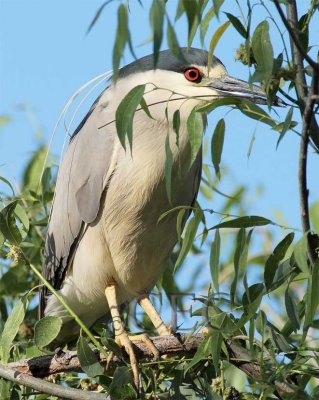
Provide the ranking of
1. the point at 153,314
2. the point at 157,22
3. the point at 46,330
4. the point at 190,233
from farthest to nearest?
the point at 153,314 → the point at 46,330 → the point at 190,233 → the point at 157,22

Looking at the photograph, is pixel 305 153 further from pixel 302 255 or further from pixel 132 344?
pixel 132 344

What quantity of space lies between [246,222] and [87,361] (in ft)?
2.59

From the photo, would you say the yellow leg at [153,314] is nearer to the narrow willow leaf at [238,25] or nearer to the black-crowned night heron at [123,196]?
the black-crowned night heron at [123,196]

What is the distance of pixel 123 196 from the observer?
339cm

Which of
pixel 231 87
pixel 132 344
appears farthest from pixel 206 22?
pixel 132 344

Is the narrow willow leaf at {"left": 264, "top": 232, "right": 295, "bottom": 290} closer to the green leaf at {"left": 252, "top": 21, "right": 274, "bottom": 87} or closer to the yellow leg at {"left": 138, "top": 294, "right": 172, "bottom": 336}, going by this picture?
the green leaf at {"left": 252, "top": 21, "right": 274, "bottom": 87}

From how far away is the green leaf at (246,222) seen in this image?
220 cm

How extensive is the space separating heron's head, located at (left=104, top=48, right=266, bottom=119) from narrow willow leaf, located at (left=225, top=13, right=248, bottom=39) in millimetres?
1009

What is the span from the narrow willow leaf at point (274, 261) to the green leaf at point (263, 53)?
0.49m

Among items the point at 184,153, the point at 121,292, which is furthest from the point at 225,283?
the point at 184,153

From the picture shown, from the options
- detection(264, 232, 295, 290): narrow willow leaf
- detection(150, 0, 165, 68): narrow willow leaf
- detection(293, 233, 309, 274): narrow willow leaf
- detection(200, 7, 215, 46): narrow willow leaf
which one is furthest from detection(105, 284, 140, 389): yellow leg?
detection(150, 0, 165, 68): narrow willow leaf

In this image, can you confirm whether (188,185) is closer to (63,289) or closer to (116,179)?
(116,179)

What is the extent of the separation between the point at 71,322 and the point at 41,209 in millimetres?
526

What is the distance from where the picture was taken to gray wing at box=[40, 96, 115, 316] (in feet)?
11.4
